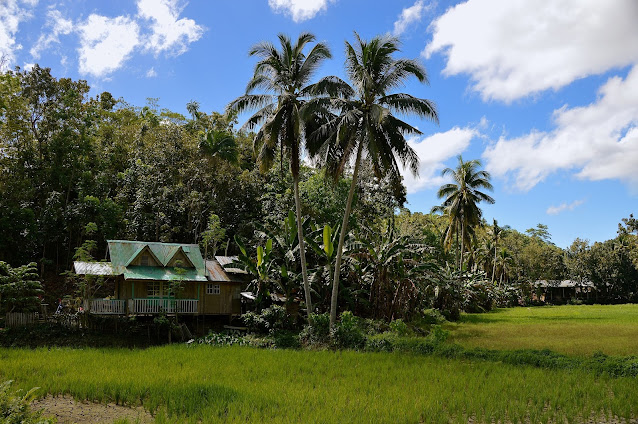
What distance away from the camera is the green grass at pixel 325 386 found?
30.1 ft

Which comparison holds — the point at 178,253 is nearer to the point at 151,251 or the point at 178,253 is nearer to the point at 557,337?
the point at 151,251

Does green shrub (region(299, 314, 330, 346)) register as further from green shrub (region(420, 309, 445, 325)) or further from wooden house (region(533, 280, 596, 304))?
wooden house (region(533, 280, 596, 304))

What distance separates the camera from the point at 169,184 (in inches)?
1309

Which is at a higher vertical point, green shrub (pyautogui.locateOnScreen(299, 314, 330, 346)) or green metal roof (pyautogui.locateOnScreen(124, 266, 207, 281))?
green metal roof (pyautogui.locateOnScreen(124, 266, 207, 281))

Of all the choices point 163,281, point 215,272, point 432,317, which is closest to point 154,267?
point 163,281

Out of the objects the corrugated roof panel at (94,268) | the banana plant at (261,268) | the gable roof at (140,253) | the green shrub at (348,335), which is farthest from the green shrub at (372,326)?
the corrugated roof panel at (94,268)

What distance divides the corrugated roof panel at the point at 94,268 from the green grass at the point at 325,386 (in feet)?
19.0

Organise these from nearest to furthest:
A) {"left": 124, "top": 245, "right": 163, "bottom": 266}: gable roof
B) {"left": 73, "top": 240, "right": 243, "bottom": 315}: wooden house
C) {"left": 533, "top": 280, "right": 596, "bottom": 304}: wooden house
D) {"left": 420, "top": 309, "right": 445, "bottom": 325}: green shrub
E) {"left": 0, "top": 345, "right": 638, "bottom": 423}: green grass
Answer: {"left": 0, "top": 345, "right": 638, "bottom": 423}: green grass, {"left": 73, "top": 240, "right": 243, "bottom": 315}: wooden house, {"left": 124, "top": 245, "right": 163, "bottom": 266}: gable roof, {"left": 420, "top": 309, "right": 445, "bottom": 325}: green shrub, {"left": 533, "top": 280, "right": 596, "bottom": 304}: wooden house

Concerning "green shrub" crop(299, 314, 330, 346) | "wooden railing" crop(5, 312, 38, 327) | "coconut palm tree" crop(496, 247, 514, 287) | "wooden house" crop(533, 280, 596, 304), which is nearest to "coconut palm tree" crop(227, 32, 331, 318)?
"green shrub" crop(299, 314, 330, 346)

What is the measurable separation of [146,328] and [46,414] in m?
13.5

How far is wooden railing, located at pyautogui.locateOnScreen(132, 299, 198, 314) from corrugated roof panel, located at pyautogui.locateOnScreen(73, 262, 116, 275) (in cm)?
180

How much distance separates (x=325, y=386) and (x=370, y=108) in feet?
37.0

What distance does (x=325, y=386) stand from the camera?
457 inches

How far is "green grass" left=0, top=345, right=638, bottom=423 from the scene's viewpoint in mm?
9172
